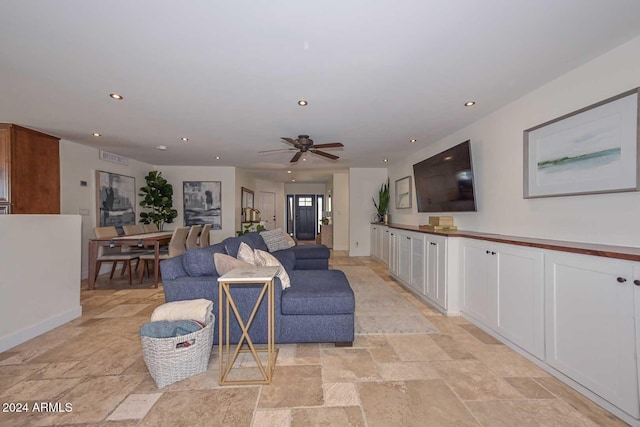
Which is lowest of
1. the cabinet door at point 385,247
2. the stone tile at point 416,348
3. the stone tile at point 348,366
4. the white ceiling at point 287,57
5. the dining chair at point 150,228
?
the stone tile at point 416,348

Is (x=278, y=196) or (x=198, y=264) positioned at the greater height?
(x=278, y=196)

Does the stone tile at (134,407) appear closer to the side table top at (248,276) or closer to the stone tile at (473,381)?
the side table top at (248,276)

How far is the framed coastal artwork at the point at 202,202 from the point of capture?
6.64 meters

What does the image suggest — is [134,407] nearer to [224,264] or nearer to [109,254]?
[224,264]

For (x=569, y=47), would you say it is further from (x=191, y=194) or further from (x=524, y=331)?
(x=191, y=194)

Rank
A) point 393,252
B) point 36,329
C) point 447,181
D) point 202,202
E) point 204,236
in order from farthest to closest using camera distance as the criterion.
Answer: point 202,202
point 204,236
point 393,252
point 447,181
point 36,329

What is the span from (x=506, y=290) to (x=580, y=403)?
835 mm

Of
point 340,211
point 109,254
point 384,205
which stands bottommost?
point 109,254

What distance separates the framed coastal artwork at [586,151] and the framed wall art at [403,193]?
2846 mm

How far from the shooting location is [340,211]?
7.94 metres

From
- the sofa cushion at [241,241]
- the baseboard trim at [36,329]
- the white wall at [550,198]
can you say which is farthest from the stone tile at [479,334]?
the baseboard trim at [36,329]

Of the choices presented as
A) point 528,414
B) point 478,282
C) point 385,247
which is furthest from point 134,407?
point 385,247

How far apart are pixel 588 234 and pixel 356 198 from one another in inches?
197

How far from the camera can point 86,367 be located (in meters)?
2.01
